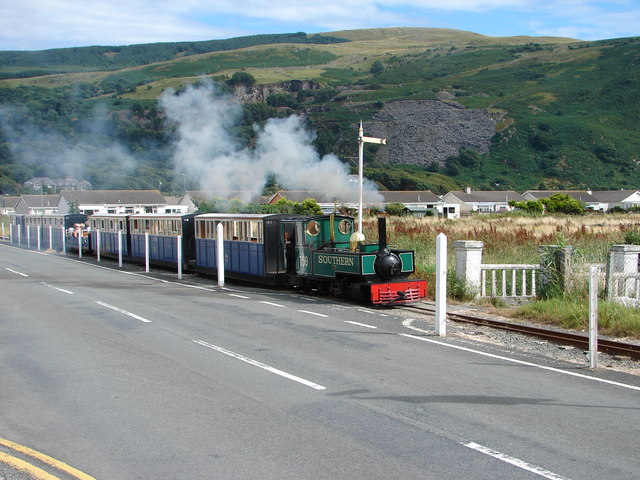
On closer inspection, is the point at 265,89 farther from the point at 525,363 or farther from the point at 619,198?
the point at 525,363

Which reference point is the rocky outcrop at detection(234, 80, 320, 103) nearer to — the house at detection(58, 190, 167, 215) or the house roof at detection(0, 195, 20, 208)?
the house at detection(58, 190, 167, 215)

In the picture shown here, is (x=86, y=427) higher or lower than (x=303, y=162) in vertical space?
lower

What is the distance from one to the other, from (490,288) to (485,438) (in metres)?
11.9

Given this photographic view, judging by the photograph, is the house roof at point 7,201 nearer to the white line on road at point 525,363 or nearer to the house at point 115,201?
the house at point 115,201

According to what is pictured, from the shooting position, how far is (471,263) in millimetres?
17188

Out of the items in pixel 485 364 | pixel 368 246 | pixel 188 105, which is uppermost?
pixel 188 105

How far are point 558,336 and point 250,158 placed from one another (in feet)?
119

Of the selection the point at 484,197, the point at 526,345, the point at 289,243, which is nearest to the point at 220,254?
the point at 289,243

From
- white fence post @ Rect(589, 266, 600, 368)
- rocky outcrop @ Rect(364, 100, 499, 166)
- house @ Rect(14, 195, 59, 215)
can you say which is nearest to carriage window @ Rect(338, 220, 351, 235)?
white fence post @ Rect(589, 266, 600, 368)

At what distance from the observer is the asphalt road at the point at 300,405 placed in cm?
581

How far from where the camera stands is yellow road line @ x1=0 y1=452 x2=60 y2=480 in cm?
548

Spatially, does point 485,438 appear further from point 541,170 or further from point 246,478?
point 541,170

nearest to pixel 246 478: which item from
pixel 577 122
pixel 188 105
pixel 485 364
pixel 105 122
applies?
pixel 485 364

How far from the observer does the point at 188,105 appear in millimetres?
54844
